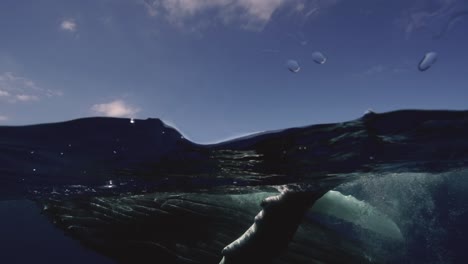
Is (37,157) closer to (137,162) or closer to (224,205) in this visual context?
(137,162)

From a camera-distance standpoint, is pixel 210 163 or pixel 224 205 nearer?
pixel 210 163

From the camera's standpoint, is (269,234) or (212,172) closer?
(269,234)

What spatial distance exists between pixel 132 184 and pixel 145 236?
3634 millimetres

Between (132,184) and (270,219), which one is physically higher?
(132,184)

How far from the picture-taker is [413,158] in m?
11.0

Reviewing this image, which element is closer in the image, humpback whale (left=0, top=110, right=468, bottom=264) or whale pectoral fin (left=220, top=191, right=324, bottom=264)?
whale pectoral fin (left=220, top=191, right=324, bottom=264)

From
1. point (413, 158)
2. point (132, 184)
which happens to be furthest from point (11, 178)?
point (413, 158)

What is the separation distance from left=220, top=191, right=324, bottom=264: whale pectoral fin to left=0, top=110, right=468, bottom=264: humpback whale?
0.02 m

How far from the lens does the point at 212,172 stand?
10.8 metres

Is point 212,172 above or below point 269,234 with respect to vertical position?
above

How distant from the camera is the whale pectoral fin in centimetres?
721

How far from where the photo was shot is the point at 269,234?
24.0ft

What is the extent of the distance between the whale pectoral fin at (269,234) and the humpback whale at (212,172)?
0.9 inches

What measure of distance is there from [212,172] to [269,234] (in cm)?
387
